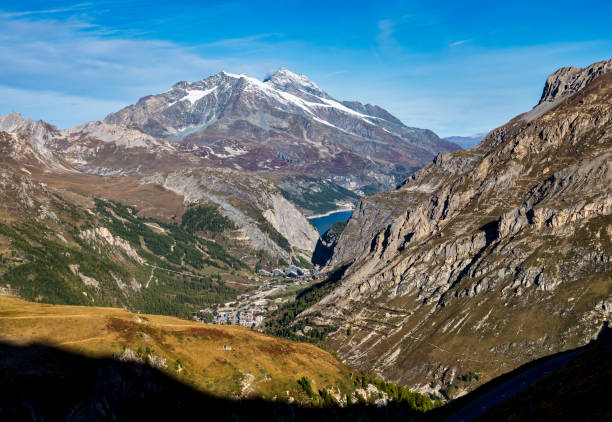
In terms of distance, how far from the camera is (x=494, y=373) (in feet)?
652

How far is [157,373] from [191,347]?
624 inches

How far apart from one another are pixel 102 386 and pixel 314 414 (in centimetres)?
5295

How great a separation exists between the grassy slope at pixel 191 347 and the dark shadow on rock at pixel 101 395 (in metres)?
2.97

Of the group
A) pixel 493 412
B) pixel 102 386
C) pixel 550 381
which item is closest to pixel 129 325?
pixel 102 386

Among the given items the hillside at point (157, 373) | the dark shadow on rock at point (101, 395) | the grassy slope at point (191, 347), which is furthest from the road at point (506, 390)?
the dark shadow on rock at point (101, 395)

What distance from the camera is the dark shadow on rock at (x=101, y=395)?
3177 inches

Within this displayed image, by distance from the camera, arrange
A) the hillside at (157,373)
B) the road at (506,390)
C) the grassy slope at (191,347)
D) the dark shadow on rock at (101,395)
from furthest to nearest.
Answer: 1. the road at (506,390)
2. the grassy slope at (191,347)
3. the hillside at (157,373)
4. the dark shadow on rock at (101,395)

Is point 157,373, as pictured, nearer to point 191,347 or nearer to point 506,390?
point 191,347

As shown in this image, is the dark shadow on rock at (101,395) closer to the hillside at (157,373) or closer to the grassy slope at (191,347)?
the hillside at (157,373)

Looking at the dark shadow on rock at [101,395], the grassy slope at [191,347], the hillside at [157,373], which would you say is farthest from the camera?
the grassy slope at [191,347]

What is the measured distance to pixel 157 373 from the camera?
106 metres

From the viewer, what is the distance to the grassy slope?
4021 inches

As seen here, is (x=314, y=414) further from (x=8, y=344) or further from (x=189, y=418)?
Answer: (x=8, y=344)

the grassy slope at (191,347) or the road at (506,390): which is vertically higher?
the grassy slope at (191,347)
